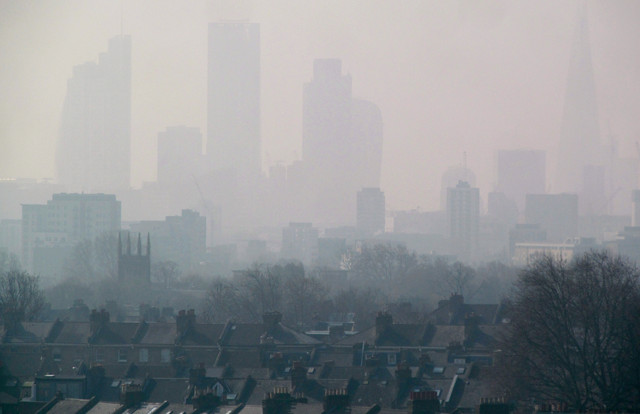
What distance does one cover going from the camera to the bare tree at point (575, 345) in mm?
38125

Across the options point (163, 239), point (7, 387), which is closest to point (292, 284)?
point (7, 387)

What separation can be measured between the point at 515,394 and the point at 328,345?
1800 centimetres

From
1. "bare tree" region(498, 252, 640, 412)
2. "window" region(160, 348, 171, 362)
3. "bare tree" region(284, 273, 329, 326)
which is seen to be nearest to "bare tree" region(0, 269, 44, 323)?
"window" region(160, 348, 171, 362)

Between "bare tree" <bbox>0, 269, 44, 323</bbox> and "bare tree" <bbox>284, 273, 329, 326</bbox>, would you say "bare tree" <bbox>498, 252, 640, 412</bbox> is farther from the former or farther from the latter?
"bare tree" <bbox>284, 273, 329, 326</bbox>

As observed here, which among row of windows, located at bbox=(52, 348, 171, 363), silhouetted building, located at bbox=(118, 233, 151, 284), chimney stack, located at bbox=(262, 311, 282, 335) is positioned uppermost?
silhouetted building, located at bbox=(118, 233, 151, 284)

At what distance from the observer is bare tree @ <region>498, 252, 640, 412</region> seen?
125 ft

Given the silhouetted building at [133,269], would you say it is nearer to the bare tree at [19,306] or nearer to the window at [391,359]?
the bare tree at [19,306]

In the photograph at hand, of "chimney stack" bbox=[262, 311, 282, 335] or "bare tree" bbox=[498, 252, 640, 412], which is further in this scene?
"chimney stack" bbox=[262, 311, 282, 335]

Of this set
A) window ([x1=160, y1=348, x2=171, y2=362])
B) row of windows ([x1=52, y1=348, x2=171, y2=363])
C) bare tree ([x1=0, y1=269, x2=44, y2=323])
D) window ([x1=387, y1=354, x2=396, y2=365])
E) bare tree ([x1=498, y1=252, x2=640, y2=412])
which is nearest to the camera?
bare tree ([x1=498, y1=252, x2=640, y2=412])

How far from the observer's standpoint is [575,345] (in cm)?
4056

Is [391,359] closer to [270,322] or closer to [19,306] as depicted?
[270,322]

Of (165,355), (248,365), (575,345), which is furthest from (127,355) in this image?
(575,345)

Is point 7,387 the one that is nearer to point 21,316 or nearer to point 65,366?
point 65,366

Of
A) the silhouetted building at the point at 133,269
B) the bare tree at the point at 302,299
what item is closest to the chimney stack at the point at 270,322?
the bare tree at the point at 302,299
